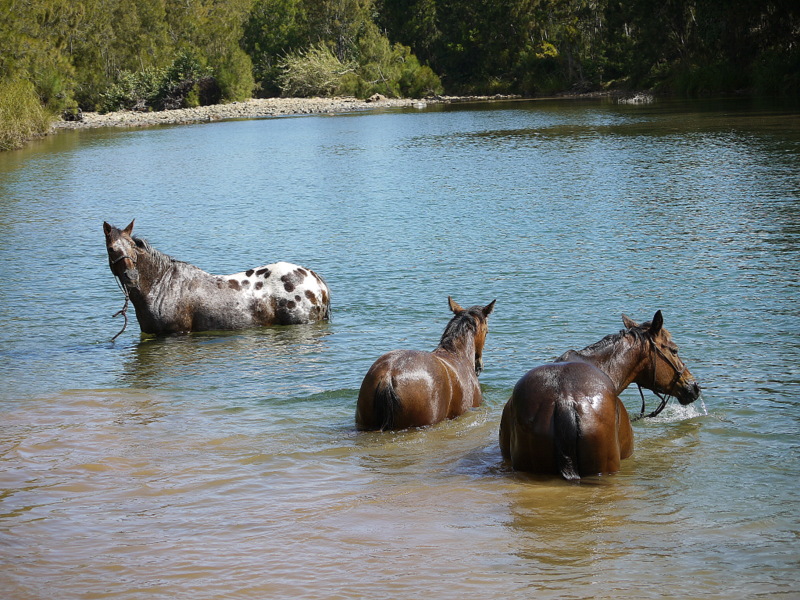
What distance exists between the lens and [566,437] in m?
6.14

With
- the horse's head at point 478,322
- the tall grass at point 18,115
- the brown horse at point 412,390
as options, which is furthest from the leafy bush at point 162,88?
the brown horse at point 412,390

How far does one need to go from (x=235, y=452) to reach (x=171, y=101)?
90.0 metres

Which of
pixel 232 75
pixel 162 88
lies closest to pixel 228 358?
pixel 162 88

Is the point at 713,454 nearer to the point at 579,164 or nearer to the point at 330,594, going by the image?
the point at 330,594

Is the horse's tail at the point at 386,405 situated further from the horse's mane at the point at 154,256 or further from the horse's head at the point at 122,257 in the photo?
the horse's mane at the point at 154,256

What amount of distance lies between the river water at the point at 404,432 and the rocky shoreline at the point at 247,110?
174 feet

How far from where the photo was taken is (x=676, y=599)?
481 centimetres

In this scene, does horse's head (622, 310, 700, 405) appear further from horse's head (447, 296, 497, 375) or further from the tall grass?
the tall grass

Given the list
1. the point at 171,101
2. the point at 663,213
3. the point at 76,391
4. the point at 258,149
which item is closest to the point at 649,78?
the point at 258,149

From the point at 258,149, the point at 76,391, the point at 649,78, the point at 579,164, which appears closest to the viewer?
the point at 76,391

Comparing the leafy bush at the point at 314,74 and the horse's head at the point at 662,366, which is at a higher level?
the leafy bush at the point at 314,74

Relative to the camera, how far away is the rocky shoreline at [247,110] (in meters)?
77.1

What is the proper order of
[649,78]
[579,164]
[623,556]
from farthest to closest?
1. [649,78]
2. [579,164]
3. [623,556]

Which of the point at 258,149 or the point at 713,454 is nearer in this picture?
the point at 713,454
